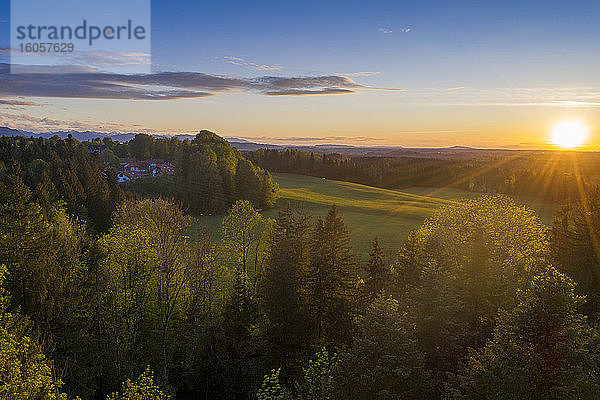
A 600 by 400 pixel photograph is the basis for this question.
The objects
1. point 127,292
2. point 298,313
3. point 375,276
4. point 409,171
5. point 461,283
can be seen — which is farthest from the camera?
point 409,171

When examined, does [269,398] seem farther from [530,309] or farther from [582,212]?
[582,212]

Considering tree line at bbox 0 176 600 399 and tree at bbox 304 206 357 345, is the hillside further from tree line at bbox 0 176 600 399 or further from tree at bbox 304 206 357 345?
tree line at bbox 0 176 600 399

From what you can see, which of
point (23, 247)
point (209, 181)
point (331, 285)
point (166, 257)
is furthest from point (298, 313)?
point (209, 181)

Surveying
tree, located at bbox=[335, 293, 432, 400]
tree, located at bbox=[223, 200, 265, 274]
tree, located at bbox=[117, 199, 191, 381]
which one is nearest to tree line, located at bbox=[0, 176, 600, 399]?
tree, located at bbox=[335, 293, 432, 400]

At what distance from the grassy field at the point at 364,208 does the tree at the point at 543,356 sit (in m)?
33.8

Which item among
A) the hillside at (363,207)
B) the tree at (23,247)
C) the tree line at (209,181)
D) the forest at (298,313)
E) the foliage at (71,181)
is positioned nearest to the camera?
the forest at (298,313)

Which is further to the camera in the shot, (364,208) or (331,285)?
(364,208)

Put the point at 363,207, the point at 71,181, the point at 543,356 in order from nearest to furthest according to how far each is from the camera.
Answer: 1. the point at 543,356
2. the point at 71,181
3. the point at 363,207

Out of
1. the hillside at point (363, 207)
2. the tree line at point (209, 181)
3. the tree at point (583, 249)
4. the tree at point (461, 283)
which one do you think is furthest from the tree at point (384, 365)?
the tree line at point (209, 181)

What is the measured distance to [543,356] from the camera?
1450cm

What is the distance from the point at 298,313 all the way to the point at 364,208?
5902 cm

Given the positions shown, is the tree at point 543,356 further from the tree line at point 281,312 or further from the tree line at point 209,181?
the tree line at point 209,181

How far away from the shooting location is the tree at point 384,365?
1686 centimetres

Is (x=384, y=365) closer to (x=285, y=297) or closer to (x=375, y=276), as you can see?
(x=285, y=297)
